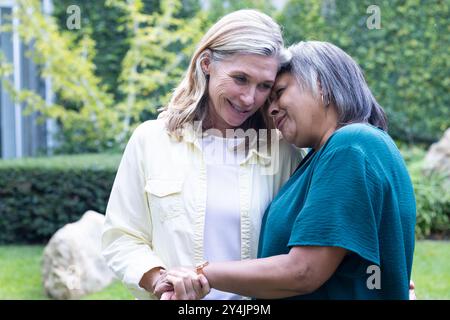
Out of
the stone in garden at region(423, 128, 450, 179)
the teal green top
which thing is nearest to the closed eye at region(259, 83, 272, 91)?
the teal green top

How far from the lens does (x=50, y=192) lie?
7.69 meters

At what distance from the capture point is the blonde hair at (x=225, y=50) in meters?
2.49

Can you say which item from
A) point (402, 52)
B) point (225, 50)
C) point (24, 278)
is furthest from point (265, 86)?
point (402, 52)

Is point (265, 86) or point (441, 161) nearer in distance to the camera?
point (265, 86)

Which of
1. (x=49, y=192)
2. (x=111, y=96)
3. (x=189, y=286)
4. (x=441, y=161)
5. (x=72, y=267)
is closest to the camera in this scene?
(x=189, y=286)

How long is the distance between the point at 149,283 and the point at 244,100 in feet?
2.42

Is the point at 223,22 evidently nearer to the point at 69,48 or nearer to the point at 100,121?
the point at 100,121

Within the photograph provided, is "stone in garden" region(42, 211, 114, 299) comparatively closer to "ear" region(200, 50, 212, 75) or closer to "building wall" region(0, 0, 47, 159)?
"ear" region(200, 50, 212, 75)

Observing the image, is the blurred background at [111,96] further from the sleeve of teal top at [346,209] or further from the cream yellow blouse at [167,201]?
the sleeve of teal top at [346,209]

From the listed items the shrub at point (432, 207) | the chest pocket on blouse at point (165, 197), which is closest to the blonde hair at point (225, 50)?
the chest pocket on blouse at point (165, 197)

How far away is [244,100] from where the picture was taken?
8.33 ft

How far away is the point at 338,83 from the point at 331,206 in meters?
0.46

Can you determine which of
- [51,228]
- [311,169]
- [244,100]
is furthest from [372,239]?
[51,228]

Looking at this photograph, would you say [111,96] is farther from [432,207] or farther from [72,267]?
[432,207]
